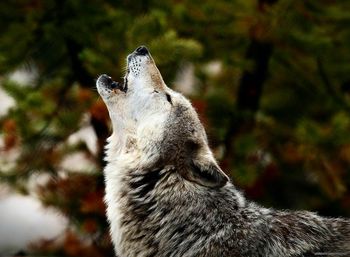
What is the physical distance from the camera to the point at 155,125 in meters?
5.32

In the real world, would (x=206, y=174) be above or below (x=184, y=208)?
above

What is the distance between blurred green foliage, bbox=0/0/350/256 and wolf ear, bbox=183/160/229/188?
103 inches

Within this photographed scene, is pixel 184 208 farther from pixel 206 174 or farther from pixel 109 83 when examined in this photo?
pixel 109 83

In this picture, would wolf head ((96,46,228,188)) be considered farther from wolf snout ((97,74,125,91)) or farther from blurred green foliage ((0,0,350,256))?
blurred green foliage ((0,0,350,256))

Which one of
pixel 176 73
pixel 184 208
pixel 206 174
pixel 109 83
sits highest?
pixel 109 83

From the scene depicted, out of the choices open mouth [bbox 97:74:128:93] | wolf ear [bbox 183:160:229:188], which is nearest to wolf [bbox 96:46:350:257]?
wolf ear [bbox 183:160:229:188]

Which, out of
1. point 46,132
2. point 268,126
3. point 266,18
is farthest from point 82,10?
point 268,126

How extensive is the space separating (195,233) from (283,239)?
51 cm

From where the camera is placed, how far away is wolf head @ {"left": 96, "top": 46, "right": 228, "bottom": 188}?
5117mm

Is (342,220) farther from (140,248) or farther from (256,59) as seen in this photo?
(256,59)

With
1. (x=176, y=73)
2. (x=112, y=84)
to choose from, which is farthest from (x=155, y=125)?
(x=176, y=73)

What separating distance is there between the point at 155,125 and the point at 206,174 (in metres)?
0.52

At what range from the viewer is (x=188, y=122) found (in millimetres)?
5316

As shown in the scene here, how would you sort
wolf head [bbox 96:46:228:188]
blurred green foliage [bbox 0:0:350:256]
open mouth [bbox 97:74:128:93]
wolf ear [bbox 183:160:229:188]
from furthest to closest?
blurred green foliage [bbox 0:0:350:256] → open mouth [bbox 97:74:128:93] → wolf head [bbox 96:46:228:188] → wolf ear [bbox 183:160:229:188]
